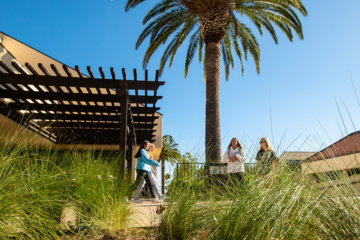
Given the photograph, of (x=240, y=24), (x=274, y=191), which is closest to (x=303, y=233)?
(x=274, y=191)

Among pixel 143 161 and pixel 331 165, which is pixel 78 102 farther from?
pixel 331 165

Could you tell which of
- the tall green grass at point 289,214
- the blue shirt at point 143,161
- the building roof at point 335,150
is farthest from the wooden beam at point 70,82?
the tall green grass at point 289,214

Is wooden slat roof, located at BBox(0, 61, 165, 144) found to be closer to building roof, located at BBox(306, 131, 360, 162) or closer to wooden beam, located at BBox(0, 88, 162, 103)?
wooden beam, located at BBox(0, 88, 162, 103)

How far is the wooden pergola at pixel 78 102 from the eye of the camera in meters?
5.54

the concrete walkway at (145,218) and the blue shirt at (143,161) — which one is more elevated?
the blue shirt at (143,161)

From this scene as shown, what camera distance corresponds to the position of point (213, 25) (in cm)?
952

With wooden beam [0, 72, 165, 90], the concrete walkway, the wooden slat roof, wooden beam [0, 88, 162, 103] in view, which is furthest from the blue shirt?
wooden beam [0, 88, 162, 103]

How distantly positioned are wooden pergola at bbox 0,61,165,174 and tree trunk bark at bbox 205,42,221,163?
2.12 meters

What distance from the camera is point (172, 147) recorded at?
2902 cm

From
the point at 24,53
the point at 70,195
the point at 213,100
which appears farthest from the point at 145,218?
the point at 24,53

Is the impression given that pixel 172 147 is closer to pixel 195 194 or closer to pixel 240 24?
pixel 240 24

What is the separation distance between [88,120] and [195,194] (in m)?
6.72

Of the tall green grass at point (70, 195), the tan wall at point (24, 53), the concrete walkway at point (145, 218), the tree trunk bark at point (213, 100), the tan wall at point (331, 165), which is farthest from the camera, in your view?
the tan wall at point (24, 53)

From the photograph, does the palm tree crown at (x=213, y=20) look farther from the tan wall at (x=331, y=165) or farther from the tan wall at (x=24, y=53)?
the tan wall at (x=331, y=165)
